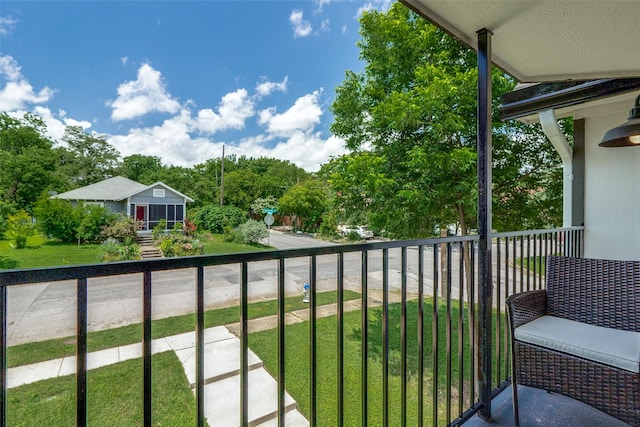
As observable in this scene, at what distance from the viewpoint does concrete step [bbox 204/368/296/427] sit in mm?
3152

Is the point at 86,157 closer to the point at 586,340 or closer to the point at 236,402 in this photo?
the point at 236,402

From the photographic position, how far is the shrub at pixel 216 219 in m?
19.4

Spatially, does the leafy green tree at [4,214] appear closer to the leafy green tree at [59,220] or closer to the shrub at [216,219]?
the leafy green tree at [59,220]

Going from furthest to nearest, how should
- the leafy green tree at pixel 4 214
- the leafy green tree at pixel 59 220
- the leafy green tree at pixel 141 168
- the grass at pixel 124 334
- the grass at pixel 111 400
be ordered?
1. the leafy green tree at pixel 141 168
2. the leafy green tree at pixel 4 214
3. the leafy green tree at pixel 59 220
4. the grass at pixel 124 334
5. the grass at pixel 111 400

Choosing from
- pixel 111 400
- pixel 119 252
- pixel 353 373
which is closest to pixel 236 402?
pixel 111 400

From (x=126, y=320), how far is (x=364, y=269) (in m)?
7.02

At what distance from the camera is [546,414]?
4.73 ft

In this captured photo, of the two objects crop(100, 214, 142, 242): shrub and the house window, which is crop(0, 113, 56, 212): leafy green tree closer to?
the house window

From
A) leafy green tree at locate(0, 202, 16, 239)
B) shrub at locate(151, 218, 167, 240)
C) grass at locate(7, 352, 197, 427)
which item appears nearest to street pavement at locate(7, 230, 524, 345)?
grass at locate(7, 352, 197, 427)

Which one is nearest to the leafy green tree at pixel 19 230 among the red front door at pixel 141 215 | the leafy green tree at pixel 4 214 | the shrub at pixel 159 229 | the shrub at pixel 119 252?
the leafy green tree at pixel 4 214

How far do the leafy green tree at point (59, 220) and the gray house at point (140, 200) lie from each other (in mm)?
1421

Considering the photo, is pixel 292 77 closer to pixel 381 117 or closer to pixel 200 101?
pixel 200 101

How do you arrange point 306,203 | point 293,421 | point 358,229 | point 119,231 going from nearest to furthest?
point 293,421, point 358,229, point 119,231, point 306,203

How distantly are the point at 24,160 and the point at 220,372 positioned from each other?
76.7 feet
